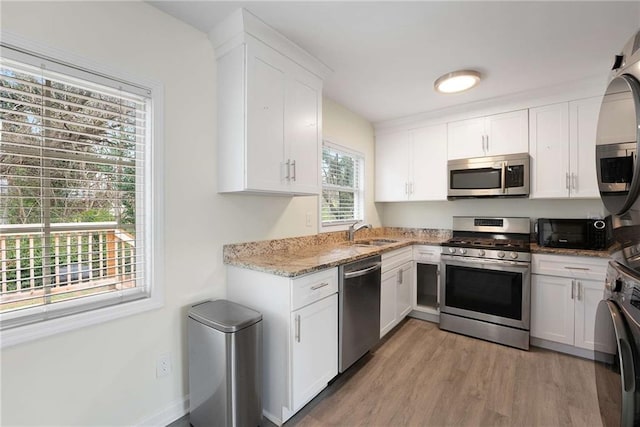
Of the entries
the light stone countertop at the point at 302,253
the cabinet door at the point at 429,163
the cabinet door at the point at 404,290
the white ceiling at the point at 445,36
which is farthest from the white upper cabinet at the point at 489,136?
the cabinet door at the point at 404,290

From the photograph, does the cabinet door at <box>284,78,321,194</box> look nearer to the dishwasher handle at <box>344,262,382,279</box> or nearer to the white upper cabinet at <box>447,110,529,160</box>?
the dishwasher handle at <box>344,262,382,279</box>

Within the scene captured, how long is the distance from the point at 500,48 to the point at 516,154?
1288 millimetres

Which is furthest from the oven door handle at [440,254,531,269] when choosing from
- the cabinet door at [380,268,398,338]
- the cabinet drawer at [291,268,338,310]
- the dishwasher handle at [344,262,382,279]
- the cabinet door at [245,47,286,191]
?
the cabinet door at [245,47,286,191]

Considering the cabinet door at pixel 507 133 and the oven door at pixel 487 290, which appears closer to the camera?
the oven door at pixel 487 290

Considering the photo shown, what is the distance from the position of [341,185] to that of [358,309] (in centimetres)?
163

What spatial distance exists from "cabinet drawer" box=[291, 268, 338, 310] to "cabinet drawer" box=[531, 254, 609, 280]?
6.80 ft

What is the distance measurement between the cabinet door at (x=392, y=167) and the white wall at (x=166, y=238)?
2121 mm

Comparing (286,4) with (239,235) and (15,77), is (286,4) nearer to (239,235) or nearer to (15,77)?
(15,77)

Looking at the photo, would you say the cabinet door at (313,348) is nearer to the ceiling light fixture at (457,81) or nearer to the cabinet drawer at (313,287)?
the cabinet drawer at (313,287)

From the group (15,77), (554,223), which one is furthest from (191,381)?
(554,223)

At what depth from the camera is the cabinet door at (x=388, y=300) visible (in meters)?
2.66

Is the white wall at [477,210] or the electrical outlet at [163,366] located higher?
the white wall at [477,210]

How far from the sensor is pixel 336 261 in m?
2.00

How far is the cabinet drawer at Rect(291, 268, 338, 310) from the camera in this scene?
1.69m
